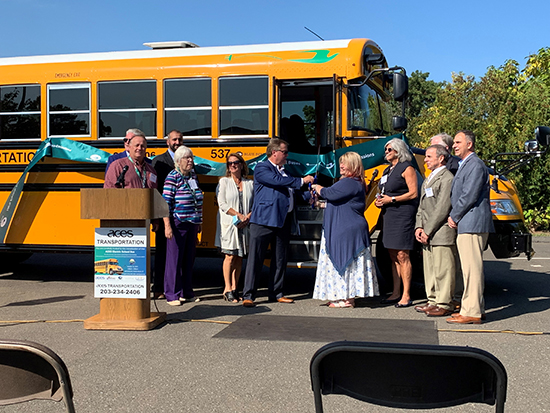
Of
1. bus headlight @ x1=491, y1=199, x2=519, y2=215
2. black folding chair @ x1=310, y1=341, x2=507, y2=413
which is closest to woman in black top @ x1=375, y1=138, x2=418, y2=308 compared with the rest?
bus headlight @ x1=491, y1=199, x2=519, y2=215

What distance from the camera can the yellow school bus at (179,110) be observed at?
26.2 feet

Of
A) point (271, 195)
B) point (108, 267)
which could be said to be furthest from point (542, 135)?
point (108, 267)

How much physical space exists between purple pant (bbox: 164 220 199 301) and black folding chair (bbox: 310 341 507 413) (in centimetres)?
554

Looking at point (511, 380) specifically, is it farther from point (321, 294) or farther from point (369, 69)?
point (369, 69)

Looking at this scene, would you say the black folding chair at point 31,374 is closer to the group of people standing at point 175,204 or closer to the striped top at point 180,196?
the group of people standing at point 175,204

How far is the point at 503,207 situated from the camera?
7621mm

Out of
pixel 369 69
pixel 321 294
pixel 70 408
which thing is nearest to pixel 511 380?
pixel 321 294

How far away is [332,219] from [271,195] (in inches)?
30.0

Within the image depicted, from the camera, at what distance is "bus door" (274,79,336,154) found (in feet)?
27.2

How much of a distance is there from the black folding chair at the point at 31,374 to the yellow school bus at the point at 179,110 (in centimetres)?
588

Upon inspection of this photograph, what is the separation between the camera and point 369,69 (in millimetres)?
8203

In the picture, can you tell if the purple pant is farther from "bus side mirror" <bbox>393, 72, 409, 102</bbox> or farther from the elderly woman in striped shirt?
"bus side mirror" <bbox>393, 72, 409, 102</bbox>

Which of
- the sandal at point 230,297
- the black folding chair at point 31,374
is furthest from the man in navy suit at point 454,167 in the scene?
the black folding chair at point 31,374

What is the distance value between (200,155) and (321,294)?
7.88ft
